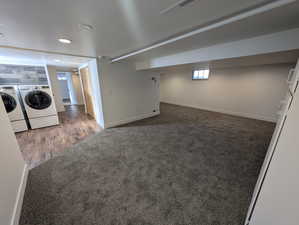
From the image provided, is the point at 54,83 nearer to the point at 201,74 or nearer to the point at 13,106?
the point at 13,106

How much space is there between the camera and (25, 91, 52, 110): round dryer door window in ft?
11.1

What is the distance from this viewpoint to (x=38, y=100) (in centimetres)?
354

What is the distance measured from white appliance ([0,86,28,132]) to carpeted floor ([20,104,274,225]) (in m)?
2.24

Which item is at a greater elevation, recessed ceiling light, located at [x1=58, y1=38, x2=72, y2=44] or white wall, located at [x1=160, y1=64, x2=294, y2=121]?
recessed ceiling light, located at [x1=58, y1=38, x2=72, y2=44]

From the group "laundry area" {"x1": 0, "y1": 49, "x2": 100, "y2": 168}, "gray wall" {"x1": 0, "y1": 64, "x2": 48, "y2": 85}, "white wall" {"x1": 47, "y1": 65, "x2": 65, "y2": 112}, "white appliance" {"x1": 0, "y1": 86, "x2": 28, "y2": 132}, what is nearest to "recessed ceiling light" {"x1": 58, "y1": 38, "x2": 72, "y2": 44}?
"laundry area" {"x1": 0, "y1": 49, "x2": 100, "y2": 168}

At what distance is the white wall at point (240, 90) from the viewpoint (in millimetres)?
3639

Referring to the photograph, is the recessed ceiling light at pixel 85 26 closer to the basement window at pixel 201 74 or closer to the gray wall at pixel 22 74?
the gray wall at pixel 22 74

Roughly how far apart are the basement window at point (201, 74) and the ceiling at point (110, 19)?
3627 millimetres

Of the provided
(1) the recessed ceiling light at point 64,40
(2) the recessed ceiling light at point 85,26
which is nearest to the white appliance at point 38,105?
(1) the recessed ceiling light at point 64,40

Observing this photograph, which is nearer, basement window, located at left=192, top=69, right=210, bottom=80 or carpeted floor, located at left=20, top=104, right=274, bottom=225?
carpeted floor, located at left=20, top=104, right=274, bottom=225

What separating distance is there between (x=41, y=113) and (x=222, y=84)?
6.67m

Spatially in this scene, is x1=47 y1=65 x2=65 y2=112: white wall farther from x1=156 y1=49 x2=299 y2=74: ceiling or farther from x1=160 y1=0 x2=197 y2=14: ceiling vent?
x1=160 y1=0 x2=197 y2=14: ceiling vent

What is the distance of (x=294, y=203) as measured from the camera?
2.23 feet

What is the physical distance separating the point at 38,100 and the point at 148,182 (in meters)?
4.16
